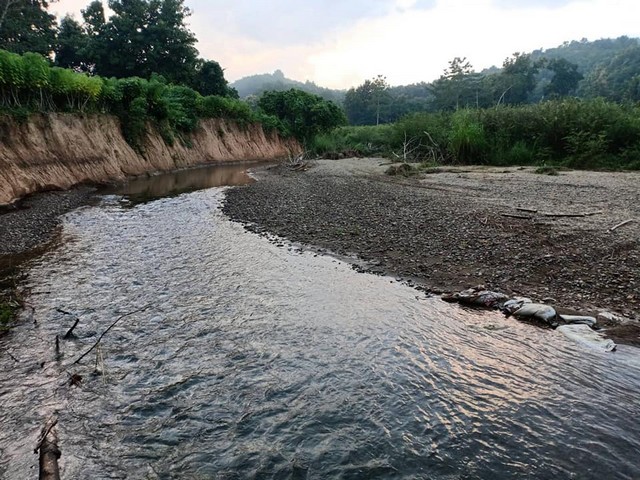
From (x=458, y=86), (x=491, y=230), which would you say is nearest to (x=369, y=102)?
(x=458, y=86)

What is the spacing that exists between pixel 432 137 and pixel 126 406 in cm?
2452

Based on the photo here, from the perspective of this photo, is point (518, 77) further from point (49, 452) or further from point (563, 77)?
point (49, 452)

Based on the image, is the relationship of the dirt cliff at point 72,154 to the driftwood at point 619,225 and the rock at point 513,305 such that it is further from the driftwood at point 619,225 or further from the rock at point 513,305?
the driftwood at point 619,225

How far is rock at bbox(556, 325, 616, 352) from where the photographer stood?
4891 millimetres

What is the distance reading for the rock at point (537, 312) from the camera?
5.53m

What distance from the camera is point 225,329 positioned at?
592 centimetres

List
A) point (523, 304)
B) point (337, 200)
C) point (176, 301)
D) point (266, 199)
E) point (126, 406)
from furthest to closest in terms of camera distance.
Result: point (266, 199) → point (337, 200) → point (176, 301) → point (523, 304) → point (126, 406)

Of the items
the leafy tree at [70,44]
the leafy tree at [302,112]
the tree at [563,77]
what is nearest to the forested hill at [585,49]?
the tree at [563,77]

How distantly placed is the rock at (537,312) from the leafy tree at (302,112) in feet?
141

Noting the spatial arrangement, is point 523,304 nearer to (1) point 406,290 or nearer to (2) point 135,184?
(1) point 406,290

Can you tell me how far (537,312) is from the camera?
222 inches

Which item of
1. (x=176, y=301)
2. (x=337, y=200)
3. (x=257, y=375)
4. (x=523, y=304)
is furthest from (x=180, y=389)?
(x=337, y=200)

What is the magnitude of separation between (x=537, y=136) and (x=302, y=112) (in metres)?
31.9

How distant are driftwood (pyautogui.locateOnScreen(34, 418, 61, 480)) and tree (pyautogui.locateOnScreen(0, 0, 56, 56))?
144 feet
